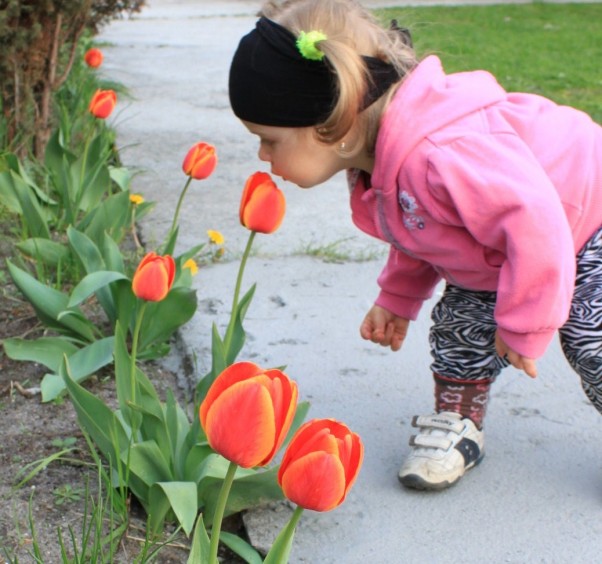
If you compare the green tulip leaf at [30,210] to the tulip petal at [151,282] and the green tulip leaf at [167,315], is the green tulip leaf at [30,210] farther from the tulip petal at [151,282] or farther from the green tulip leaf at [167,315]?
the tulip petal at [151,282]

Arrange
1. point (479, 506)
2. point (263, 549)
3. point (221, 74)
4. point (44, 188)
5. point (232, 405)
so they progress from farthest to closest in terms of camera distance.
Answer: point (221, 74) → point (44, 188) → point (479, 506) → point (263, 549) → point (232, 405)

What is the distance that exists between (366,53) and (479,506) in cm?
98

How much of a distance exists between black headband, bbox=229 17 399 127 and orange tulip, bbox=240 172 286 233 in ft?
0.46

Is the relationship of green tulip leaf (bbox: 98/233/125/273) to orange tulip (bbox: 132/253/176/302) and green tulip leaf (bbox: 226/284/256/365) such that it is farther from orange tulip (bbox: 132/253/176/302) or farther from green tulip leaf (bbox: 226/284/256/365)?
orange tulip (bbox: 132/253/176/302)

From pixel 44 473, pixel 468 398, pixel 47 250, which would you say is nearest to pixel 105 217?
pixel 47 250

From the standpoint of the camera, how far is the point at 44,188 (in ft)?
12.0

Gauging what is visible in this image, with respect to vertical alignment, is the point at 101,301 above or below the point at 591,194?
below

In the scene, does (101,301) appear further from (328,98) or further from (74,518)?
(328,98)

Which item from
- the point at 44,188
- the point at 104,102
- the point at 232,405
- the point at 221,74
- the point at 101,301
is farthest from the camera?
the point at 221,74

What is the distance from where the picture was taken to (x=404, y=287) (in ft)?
8.01

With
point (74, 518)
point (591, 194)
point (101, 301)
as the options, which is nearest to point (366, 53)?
point (591, 194)

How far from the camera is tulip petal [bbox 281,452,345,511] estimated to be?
115 cm

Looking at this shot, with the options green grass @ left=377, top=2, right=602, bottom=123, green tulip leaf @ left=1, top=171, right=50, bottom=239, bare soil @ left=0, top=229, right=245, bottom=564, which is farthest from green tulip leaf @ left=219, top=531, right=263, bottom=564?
green grass @ left=377, top=2, right=602, bottom=123

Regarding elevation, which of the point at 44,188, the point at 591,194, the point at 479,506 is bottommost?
the point at 44,188
